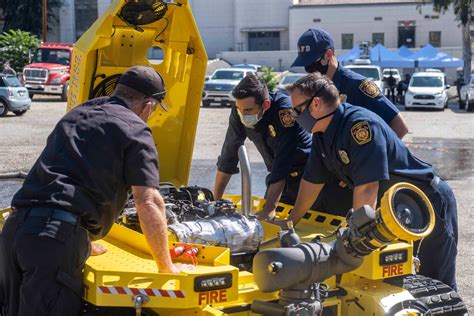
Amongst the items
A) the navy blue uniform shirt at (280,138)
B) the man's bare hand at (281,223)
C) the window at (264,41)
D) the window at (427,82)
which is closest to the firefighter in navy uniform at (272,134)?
the navy blue uniform shirt at (280,138)

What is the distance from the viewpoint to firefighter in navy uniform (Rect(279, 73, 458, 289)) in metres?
4.27

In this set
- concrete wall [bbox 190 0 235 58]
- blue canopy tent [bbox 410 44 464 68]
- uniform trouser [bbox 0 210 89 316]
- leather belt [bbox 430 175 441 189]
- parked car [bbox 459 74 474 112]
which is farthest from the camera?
concrete wall [bbox 190 0 235 58]

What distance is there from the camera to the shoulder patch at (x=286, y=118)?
5352mm

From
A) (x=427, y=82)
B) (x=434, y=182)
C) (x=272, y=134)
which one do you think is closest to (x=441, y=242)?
(x=434, y=182)

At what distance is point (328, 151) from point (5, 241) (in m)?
1.93

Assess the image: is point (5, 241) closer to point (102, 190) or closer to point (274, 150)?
point (102, 190)

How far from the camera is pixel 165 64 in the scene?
572 cm

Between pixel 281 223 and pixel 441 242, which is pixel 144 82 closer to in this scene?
pixel 281 223

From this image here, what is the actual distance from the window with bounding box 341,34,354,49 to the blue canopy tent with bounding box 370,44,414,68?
2076 centimetres

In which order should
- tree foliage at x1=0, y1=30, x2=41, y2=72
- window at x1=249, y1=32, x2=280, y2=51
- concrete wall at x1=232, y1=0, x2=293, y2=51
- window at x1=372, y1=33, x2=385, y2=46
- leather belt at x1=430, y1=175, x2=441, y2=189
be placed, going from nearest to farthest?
1. leather belt at x1=430, y1=175, x2=441, y2=189
2. tree foliage at x1=0, y1=30, x2=41, y2=72
3. window at x1=372, y1=33, x2=385, y2=46
4. concrete wall at x1=232, y1=0, x2=293, y2=51
5. window at x1=249, y1=32, x2=280, y2=51

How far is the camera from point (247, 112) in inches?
209

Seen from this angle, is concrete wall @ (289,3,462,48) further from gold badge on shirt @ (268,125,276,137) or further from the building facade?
gold badge on shirt @ (268,125,276,137)

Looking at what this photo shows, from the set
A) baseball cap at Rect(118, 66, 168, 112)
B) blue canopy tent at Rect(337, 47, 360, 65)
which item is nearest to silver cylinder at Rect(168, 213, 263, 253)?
baseball cap at Rect(118, 66, 168, 112)

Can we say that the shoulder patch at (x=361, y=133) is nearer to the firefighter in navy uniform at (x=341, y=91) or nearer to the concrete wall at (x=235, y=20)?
the firefighter in navy uniform at (x=341, y=91)
